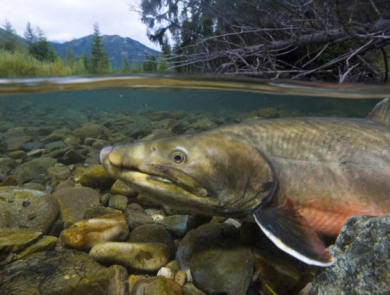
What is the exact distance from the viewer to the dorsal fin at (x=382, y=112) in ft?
12.1

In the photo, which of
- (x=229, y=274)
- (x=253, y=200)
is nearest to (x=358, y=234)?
(x=253, y=200)

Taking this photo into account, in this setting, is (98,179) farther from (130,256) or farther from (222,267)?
(222,267)

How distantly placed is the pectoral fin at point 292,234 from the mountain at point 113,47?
5977 millimetres

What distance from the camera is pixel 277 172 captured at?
117 inches

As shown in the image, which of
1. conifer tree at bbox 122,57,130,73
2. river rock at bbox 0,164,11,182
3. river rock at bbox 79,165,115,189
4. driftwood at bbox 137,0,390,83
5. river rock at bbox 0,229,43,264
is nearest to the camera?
river rock at bbox 0,229,43,264

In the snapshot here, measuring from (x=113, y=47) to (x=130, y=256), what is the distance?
590 cm

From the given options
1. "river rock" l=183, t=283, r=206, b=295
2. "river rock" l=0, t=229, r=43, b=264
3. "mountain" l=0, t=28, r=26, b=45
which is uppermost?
"mountain" l=0, t=28, r=26, b=45

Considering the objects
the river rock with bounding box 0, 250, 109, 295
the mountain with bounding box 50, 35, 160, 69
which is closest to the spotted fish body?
the river rock with bounding box 0, 250, 109, 295

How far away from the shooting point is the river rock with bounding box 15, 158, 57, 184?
571cm

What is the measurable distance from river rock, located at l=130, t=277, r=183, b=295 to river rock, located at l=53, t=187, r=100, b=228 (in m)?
1.77

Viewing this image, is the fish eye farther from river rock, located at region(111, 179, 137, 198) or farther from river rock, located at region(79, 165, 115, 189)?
river rock, located at region(79, 165, 115, 189)

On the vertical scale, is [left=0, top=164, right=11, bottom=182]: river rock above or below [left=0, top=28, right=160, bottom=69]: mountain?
below

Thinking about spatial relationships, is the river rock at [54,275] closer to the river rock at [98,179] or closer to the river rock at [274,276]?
the river rock at [274,276]

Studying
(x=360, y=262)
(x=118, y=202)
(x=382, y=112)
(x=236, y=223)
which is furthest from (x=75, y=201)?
(x=382, y=112)
